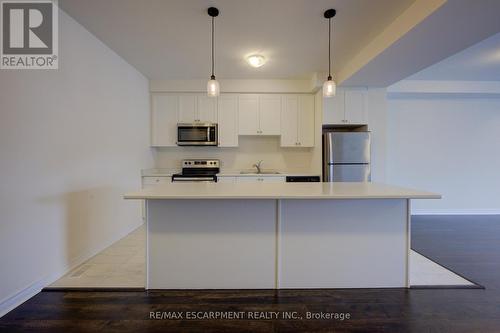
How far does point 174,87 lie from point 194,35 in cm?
172

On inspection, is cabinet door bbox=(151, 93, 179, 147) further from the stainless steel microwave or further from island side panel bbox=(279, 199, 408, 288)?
island side panel bbox=(279, 199, 408, 288)

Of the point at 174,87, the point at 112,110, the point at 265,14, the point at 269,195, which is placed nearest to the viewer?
the point at 269,195

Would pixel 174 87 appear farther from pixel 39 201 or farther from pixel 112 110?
pixel 39 201

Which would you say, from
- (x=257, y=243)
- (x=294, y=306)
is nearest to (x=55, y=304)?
(x=257, y=243)

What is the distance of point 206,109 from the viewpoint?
4.32 meters

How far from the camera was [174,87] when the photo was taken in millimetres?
4270

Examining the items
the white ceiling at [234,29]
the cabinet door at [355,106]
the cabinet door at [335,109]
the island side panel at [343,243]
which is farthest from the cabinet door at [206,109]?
the island side panel at [343,243]

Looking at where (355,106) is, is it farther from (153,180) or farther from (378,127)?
(153,180)

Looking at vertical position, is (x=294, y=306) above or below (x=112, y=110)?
below

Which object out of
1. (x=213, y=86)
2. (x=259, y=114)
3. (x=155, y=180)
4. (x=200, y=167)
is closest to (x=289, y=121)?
(x=259, y=114)

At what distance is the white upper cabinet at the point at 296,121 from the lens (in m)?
4.33

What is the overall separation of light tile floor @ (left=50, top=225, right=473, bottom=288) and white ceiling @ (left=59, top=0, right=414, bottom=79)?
241 cm

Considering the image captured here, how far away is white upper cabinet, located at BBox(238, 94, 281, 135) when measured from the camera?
14.2ft

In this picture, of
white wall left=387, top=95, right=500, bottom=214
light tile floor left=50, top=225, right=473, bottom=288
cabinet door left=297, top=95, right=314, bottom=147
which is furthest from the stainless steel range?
white wall left=387, top=95, right=500, bottom=214
